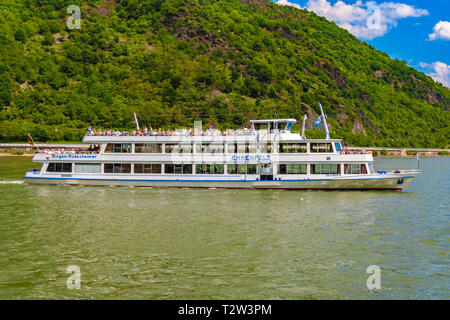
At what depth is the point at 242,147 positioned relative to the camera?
38.1 meters

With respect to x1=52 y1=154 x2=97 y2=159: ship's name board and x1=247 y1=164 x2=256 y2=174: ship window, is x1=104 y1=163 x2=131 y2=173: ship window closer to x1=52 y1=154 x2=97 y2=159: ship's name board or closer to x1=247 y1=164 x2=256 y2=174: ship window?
x1=52 y1=154 x2=97 y2=159: ship's name board

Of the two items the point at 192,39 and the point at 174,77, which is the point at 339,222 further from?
the point at 192,39

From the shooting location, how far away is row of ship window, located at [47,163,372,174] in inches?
1458

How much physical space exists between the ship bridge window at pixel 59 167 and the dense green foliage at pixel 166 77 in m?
70.1

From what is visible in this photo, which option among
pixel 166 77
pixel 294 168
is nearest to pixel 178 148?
pixel 294 168

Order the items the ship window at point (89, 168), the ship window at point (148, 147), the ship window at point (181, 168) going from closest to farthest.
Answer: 1. the ship window at point (181, 168)
2. the ship window at point (148, 147)
3. the ship window at point (89, 168)

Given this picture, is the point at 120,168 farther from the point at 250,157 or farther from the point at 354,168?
the point at 354,168

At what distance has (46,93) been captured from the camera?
4919 inches

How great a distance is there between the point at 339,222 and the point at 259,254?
8433mm

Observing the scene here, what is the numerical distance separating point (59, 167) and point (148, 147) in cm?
901

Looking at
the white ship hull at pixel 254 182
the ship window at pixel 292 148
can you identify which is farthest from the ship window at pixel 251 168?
the ship window at pixel 292 148

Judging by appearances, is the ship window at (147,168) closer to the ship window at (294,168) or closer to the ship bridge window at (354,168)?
the ship window at (294,168)

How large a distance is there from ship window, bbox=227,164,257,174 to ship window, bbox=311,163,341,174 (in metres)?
5.18

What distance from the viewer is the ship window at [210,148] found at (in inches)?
1507
